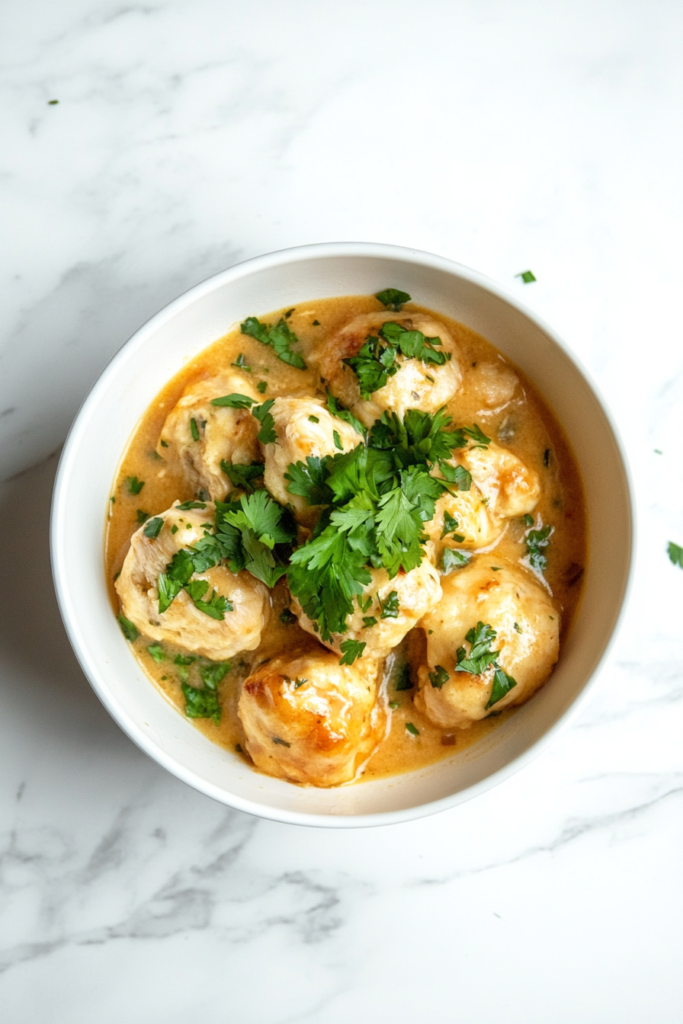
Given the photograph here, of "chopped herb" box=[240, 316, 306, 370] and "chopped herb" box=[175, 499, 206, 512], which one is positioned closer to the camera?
"chopped herb" box=[175, 499, 206, 512]

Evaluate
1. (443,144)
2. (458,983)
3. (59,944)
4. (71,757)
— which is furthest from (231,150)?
(458,983)

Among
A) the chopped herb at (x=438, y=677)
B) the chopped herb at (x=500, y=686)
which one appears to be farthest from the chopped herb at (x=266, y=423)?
the chopped herb at (x=500, y=686)

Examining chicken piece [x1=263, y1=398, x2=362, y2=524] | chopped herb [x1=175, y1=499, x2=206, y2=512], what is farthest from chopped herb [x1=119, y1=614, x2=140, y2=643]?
chicken piece [x1=263, y1=398, x2=362, y2=524]

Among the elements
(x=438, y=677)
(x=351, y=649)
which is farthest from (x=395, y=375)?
(x=438, y=677)

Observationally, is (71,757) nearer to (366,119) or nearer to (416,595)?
(416,595)

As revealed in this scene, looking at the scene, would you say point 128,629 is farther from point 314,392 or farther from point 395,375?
point 395,375

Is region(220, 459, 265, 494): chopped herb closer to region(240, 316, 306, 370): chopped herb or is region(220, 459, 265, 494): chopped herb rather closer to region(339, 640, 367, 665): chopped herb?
region(240, 316, 306, 370): chopped herb

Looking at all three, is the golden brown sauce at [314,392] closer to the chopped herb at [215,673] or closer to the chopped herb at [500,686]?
the chopped herb at [215,673]
